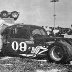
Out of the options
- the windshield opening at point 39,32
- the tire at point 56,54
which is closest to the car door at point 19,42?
the windshield opening at point 39,32

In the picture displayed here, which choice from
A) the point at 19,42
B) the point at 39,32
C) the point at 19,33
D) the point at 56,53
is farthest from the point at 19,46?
the point at 56,53

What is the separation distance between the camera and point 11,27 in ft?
38.4

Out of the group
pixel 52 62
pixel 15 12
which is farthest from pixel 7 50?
pixel 15 12

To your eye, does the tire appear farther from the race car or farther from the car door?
the car door

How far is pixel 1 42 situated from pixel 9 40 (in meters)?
0.36

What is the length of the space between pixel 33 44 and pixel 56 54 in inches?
46.3

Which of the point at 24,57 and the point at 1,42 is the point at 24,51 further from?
the point at 1,42

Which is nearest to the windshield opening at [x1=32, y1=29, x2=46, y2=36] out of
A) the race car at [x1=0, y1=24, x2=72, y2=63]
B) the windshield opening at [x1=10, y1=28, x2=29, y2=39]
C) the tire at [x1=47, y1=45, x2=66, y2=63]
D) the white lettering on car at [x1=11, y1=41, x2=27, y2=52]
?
the race car at [x1=0, y1=24, x2=72, y2=63]

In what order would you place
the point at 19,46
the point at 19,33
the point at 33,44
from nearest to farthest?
the point at 33,44 → the point at 19,46 → the point at 19,33

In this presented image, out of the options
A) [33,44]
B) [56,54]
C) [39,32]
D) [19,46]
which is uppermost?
[39,32]

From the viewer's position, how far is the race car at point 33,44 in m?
10.1

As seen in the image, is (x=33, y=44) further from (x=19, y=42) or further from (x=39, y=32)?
(x=39, y=32)

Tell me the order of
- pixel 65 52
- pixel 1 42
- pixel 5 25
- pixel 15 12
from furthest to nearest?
pixel 15 12 < pixel 5 25 < pixel 1 42 < pixel 65 52

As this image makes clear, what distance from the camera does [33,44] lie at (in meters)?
10.9
